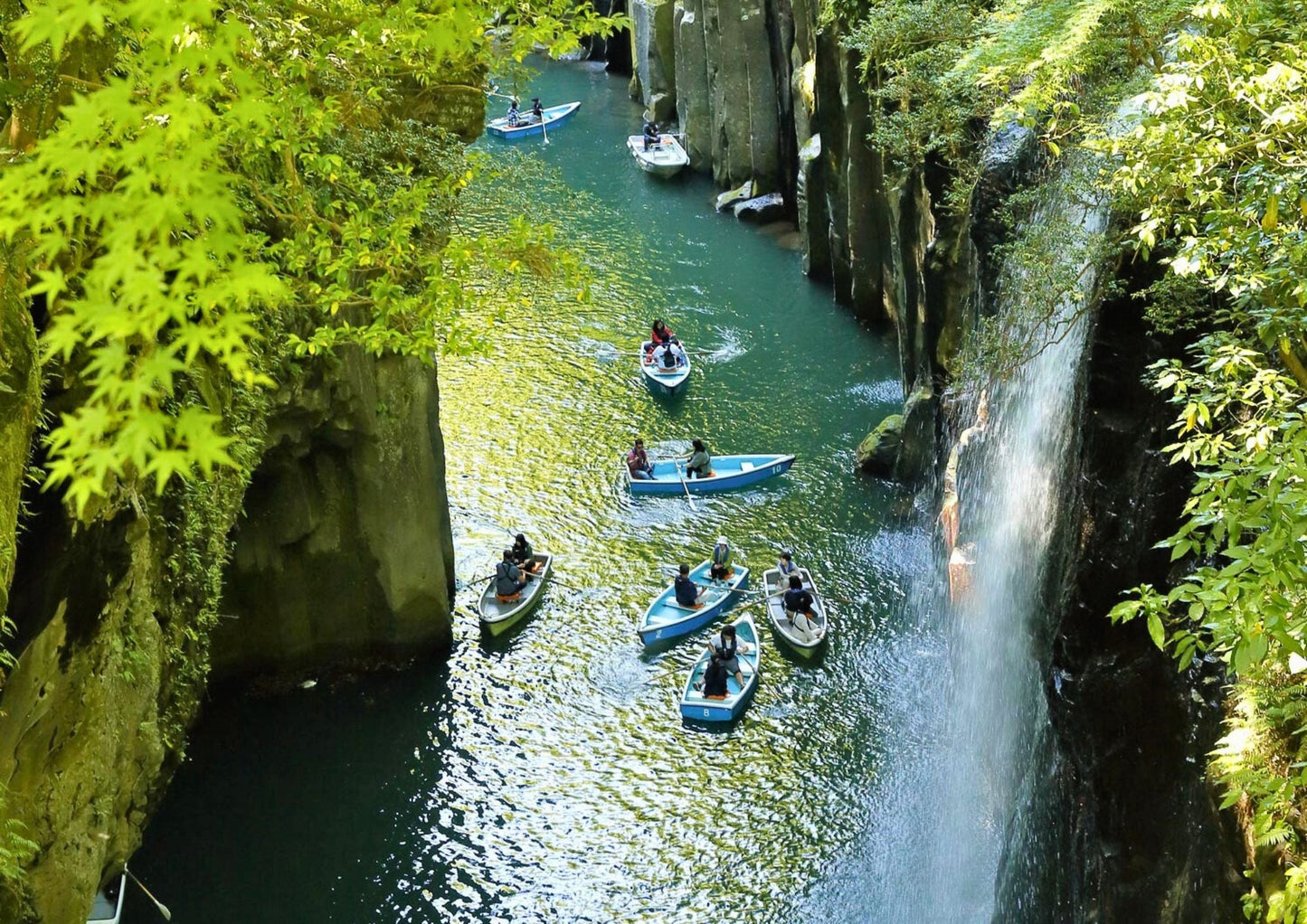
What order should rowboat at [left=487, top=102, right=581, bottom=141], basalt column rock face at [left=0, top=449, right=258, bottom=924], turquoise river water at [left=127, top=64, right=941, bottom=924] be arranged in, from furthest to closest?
rowboat at [left=487, top=102, right=581, bottom=141]
turquoise river water at [left=127, top=64, right=941, bottom=924]
basalt column rock face at [left=0, top=449, right=258, bottom=924]

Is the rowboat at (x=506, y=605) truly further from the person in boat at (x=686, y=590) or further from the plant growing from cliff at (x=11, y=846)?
A: the plant growing from cliff at (x=11, y=846)

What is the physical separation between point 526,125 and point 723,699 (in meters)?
34.7

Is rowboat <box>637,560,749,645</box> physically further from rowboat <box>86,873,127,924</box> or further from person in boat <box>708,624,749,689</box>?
rowboat <box>86,873,127,924</box>

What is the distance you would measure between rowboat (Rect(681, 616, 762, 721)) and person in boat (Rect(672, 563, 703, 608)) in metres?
1.14

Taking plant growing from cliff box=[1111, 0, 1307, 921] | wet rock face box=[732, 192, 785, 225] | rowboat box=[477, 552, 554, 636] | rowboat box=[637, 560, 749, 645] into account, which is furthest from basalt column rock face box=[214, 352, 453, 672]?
wet rock face box=[732, 192, 785, 225]

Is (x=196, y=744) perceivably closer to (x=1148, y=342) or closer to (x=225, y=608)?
(x=225, y=608)

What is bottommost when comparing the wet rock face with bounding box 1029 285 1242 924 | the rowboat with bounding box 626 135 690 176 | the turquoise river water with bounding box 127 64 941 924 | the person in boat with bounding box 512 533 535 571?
the turquoise river water with bounding box 127 64 941 924

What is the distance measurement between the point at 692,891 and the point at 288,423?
26.5 feet

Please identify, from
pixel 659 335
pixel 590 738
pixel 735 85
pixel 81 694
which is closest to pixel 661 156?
pixel 735 85

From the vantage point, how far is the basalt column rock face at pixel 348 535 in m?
16.8

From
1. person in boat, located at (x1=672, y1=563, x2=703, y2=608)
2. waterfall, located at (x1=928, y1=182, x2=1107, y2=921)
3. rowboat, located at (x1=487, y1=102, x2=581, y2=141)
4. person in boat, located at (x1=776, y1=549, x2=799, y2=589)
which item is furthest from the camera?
rowboat, located at (x1=487, y1=102, x2=581, y2=141)

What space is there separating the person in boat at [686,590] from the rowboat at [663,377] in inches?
305

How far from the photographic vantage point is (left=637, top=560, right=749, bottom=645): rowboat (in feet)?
61.6

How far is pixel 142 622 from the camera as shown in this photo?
33.4 ft
